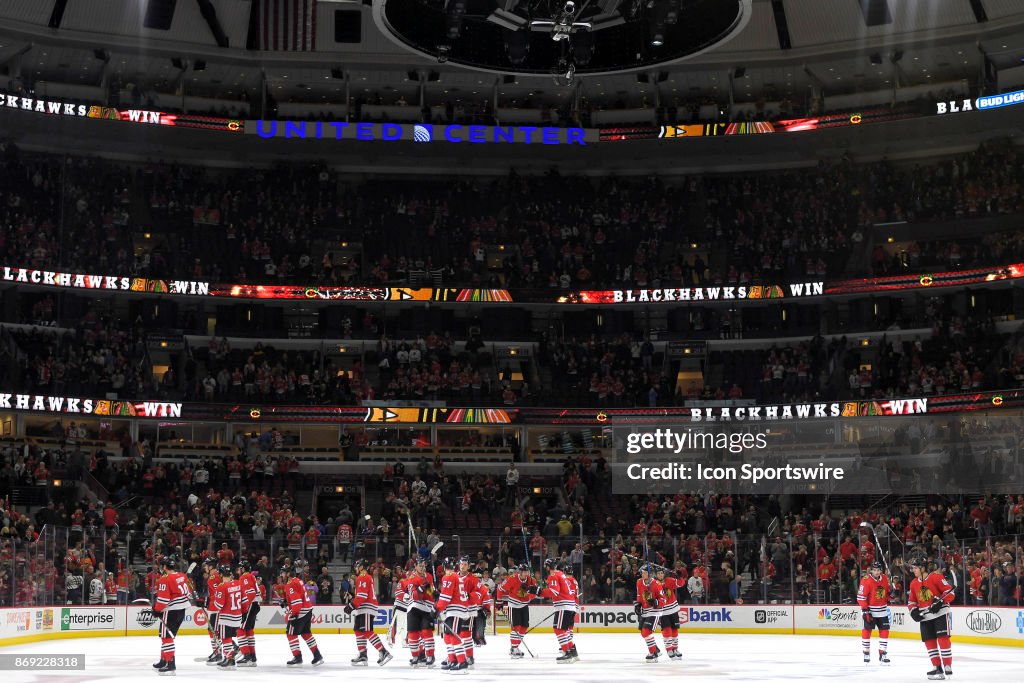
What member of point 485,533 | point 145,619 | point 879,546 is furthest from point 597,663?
point 485,533

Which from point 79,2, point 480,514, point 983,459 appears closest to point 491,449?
point 480,514

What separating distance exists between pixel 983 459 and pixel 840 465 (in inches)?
235

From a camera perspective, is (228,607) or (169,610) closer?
(169,610)

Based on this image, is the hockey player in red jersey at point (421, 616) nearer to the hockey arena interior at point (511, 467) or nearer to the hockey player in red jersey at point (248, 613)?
the hockey arena interior at point (511, 467)

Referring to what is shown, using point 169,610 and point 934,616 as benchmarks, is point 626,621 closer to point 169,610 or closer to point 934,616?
point 934,616

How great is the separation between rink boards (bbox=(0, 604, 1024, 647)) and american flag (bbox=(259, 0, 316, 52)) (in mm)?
18615

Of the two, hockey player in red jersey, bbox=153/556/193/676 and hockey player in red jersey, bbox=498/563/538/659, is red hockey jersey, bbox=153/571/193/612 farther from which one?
hockey player in red jersey, bbox=498/563/538/659

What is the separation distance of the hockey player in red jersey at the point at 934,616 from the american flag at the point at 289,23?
1109 inches

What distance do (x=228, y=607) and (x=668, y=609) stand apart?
790 centimetres

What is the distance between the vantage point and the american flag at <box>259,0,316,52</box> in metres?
40.8

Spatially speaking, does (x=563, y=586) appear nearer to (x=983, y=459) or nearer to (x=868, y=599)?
(x=868, y=599)

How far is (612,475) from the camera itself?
44.7 metres

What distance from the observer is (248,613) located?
20703 millimetres

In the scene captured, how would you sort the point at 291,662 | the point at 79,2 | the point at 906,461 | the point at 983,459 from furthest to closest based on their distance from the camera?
1. the point at 79,2
2. the point at 906,461
3. the point at 983,459
4. the point at 291,662
